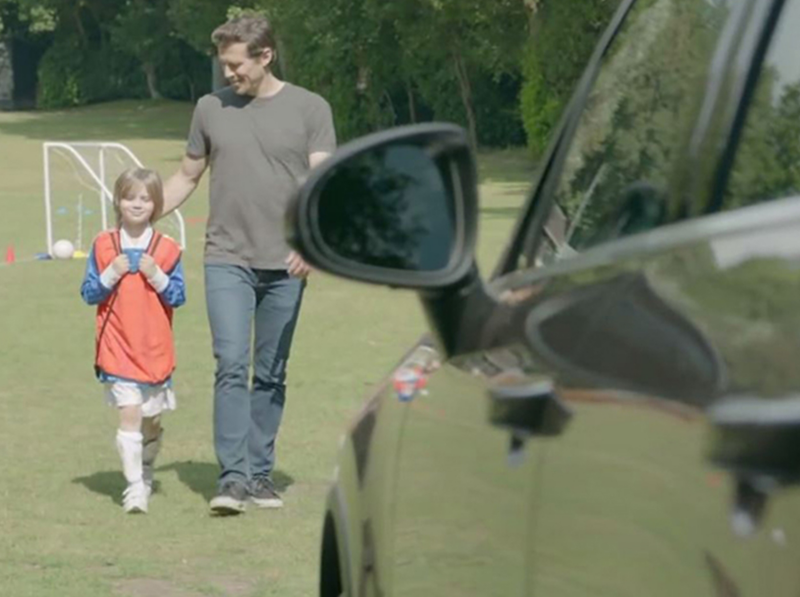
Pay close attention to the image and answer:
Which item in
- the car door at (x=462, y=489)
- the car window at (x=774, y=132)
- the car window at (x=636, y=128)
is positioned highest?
the car window at (x=774, y=132)

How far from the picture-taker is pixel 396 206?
10.6ft

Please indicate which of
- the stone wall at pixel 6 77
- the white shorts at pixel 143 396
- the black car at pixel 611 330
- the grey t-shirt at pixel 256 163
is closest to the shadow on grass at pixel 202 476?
the white shorts at pixel 143 396

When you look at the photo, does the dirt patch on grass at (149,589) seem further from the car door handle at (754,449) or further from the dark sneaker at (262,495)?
the car door handle at (754,449)

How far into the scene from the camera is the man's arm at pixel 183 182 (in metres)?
9.88

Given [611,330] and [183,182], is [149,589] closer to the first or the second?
[183,182]

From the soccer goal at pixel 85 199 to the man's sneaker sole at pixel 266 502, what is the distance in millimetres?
14200

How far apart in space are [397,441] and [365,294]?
16.3 meters

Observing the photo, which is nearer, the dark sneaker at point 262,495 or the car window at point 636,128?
the car window at point 636,128

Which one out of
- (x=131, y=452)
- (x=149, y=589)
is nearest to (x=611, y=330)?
(x=149, y=589)

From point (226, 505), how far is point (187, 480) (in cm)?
110

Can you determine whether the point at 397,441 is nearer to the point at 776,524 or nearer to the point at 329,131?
the point at 776,524

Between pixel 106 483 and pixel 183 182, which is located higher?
pixel 183 182

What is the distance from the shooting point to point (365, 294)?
20156 millimetres

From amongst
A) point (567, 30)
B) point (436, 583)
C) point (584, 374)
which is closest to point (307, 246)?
point (436, 583)
